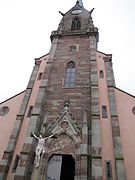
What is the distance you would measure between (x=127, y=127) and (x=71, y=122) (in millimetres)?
4204

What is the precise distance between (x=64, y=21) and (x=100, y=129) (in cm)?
1937

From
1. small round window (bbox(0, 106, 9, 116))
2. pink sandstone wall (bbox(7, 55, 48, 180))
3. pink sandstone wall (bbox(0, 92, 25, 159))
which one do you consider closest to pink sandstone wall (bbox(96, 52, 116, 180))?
pink sandstone wall (bbox(7, 55, 48, 180))

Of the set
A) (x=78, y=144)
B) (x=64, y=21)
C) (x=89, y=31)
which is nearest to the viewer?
(x=78, y=144)

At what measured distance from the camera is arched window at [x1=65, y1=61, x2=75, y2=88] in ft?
51.2

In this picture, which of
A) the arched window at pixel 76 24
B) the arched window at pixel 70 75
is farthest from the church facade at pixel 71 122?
the arched window at pixel 76 24

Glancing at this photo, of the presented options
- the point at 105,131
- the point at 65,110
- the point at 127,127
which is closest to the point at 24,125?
the point at 65,110

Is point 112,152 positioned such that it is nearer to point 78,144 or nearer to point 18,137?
point 78,144

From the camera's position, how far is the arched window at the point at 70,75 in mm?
15610

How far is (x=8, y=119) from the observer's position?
46.1ft

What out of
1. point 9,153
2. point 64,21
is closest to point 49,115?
point 9,153

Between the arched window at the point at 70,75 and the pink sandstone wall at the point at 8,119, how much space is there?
4705mm

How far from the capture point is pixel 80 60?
56.7 feet

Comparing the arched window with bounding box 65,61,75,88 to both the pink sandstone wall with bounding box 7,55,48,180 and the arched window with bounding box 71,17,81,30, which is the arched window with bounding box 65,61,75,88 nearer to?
the pink sandstone wall with bounding box 7,55,48,180

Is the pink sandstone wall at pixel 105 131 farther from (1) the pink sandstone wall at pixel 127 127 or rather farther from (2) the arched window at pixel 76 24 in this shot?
(2) the arched window at pixel 76 24
